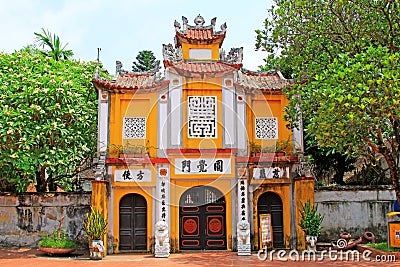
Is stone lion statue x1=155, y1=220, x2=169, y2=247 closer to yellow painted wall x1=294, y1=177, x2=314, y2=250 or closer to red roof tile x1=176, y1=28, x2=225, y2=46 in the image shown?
yellow painted wall x1=294, y1=177, x2=314, y2=250

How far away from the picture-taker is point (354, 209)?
15.7m

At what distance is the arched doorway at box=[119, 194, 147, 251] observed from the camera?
1487 centimetres

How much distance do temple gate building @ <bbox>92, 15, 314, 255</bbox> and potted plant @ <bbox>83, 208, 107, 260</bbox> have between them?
556mm

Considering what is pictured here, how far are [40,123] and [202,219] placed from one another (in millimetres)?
5723

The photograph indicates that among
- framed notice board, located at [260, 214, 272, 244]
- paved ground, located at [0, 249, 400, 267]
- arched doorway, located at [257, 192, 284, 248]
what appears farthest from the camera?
arched doorway, located at [257, 192, 284, 248]

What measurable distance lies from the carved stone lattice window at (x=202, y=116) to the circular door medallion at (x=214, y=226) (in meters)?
2.66

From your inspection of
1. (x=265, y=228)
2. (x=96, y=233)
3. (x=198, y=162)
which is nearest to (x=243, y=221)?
(x=265, y=228)

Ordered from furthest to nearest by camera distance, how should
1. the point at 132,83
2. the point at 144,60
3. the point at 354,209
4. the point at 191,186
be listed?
the point at 144,60, the point at 132,83, the point at 354,209, the point at 191,186

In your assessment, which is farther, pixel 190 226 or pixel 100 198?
pixel 190 226

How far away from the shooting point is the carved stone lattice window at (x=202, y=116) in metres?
15.2

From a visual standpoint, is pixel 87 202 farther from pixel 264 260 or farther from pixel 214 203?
pixel 264 260

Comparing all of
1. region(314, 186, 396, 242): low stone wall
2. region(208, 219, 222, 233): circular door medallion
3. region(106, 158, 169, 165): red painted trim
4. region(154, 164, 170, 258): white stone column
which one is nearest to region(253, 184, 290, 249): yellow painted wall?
region(208, 219, 222, 233): circular door medallion

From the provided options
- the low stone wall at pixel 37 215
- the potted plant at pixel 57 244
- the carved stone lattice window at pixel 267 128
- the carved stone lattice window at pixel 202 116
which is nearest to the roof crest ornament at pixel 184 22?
the carved stone lattice window at pixel 202 116

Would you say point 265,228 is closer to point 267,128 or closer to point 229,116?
point 267,128
